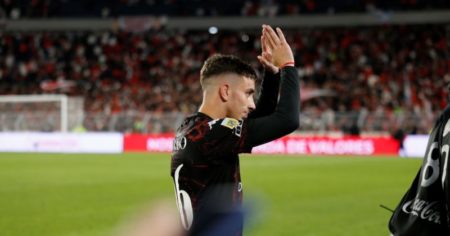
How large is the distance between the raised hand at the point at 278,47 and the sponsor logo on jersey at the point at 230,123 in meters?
0.38

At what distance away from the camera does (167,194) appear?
14.1 meters

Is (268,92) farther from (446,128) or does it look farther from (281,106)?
(446,128)

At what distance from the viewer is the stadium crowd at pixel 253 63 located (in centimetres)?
3259

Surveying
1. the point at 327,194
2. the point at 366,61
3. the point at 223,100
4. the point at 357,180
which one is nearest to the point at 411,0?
the point at 366,61

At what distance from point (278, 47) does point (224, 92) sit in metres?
0.39

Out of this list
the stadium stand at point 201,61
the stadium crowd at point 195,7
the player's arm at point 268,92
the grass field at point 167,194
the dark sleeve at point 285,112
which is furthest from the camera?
the stadium crowd at point 195,7

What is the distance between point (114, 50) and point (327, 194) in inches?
1279

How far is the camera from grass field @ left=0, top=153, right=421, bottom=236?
10086 mm

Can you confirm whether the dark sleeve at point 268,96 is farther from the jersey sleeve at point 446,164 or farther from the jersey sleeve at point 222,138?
the jersey sleeve at point 446,164

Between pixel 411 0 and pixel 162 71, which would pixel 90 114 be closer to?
pixel 162 71

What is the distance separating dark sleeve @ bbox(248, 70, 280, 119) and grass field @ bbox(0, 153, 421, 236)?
5.56m

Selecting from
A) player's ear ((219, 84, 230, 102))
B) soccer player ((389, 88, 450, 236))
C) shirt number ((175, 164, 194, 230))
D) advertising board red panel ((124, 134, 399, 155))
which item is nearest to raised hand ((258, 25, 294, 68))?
player's ear ((219, 84, 230, 102))

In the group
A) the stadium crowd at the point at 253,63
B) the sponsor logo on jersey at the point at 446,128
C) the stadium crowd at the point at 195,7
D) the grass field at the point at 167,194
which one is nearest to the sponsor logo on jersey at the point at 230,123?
the sponsor logo on jersey at the point at 446,128

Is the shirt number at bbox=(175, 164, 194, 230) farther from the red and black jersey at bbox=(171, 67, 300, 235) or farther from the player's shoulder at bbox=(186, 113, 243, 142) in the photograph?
the player's shoulder at bbox=(186, 113, 243, 142)
